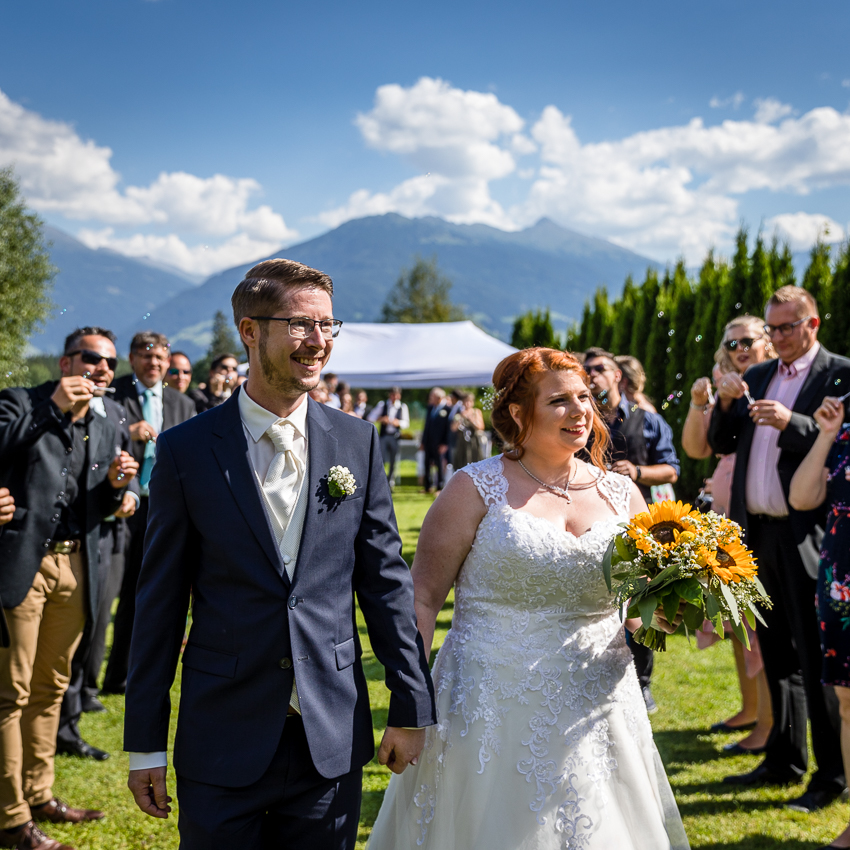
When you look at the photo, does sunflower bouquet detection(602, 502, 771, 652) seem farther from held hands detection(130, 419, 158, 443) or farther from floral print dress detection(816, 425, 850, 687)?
held hands detection(130, 419, 158, 443)

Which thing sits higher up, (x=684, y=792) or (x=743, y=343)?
(x=743, y=343)

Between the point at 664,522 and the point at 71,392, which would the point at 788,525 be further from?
the point at 71,392

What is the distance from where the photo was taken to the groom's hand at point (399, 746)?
7.38 ft

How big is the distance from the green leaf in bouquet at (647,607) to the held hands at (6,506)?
107 inches

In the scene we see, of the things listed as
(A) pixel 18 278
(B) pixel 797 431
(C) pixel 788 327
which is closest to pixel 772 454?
(B) pixel 797 431

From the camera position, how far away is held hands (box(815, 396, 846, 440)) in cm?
359

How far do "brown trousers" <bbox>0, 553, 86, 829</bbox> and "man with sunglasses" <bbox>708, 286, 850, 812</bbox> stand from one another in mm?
3668

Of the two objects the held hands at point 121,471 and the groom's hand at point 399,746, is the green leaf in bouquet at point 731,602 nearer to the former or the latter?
the groom's hand at point 399,746

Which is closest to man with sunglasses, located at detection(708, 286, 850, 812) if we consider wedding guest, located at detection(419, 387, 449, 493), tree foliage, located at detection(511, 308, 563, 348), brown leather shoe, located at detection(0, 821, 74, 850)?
brown leather shoe, located at detection(0, 821, 74, 850)

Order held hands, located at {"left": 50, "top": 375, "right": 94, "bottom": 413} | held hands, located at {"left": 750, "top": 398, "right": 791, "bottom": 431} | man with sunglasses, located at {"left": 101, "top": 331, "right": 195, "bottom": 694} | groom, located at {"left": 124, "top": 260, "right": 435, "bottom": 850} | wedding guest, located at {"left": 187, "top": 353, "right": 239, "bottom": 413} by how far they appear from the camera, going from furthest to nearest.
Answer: wedding guest, located at {"left": 187, "top": 353, "right": 239, "bottom": 413}
man with sunglasses, located at {"left": 101, "top": 331, "right": 195, "bottom": 694}
held hands, located at {"left": 750, "top": 398, "right": 791, "bottom": 431}
held hands, located at {"left": 50, "top": 375, "right": 94, "bottom": 413}
groom, located at {"left": 124, "top": 260, "right": 435, "bottom": 850}

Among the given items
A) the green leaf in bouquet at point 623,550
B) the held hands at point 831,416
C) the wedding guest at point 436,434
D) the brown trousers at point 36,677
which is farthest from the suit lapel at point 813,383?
the wedding guest at point 436,434

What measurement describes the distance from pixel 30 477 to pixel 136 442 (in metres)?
2.01

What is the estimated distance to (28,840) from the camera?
345 cm

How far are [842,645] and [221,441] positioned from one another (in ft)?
9.77
